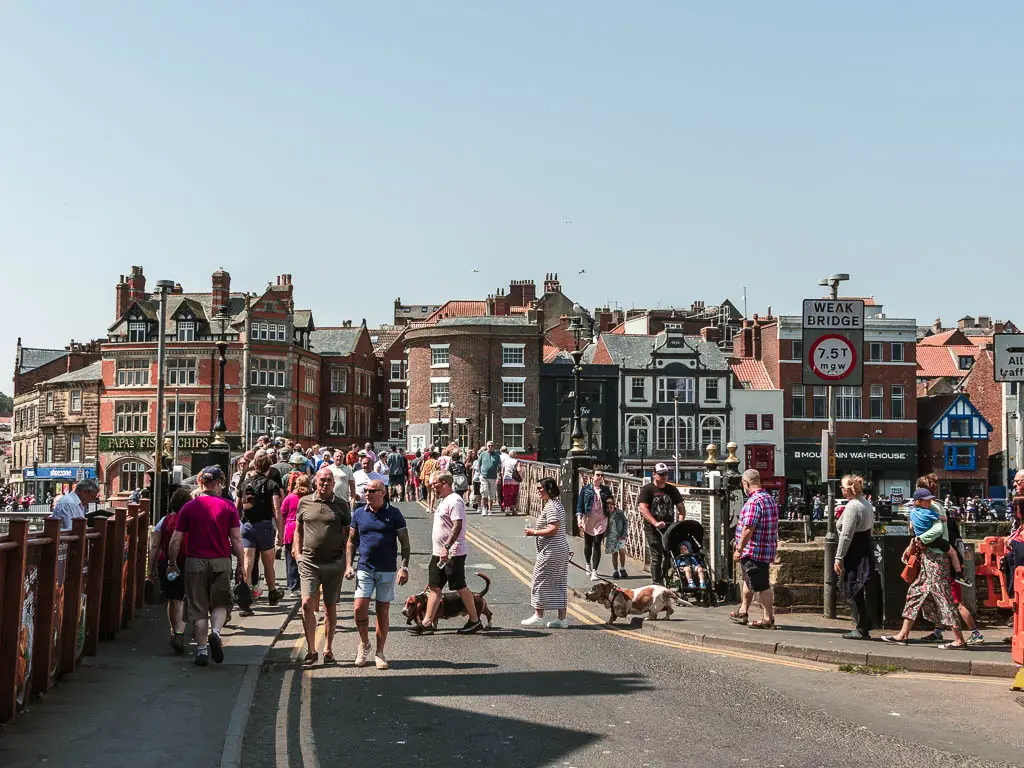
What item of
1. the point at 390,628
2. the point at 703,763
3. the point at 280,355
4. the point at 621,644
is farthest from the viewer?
the point at 280,355

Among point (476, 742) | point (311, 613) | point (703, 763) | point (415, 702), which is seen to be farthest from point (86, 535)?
point (703, 763)

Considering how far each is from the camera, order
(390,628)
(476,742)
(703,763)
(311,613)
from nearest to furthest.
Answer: (703,763)
(476,742)
(311,613)
(390,628)

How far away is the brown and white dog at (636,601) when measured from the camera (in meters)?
14.2

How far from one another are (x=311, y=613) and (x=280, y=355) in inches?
2773

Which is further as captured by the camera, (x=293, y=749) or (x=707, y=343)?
(x=707, y=343)

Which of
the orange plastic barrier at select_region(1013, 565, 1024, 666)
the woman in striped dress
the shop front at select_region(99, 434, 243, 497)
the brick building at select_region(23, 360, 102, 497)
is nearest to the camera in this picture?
the orange plastic barrier at select_region(1013, 565, 1024, 666)

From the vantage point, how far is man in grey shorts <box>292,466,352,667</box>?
36.9 ft

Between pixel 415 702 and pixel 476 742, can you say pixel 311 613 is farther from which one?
pixel 476 742

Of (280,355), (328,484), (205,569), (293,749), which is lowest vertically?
(293,749)

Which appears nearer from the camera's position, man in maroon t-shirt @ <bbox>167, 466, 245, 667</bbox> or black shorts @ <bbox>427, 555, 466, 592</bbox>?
man in maroon t-shirt @ <bbox>167, 466, 245, 667</bbox>

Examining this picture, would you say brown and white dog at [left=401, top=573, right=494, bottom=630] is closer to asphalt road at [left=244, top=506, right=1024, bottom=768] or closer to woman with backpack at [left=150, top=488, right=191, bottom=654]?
asphalt road at [left=244, top=506, right=1024, bottom=768]

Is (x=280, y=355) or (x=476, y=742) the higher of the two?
(x=280, y=355)

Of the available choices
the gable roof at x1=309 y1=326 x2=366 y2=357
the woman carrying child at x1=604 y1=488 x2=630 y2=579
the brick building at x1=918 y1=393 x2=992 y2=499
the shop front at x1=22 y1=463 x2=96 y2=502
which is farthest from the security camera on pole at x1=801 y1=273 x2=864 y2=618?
the gable roof at x1=309 y1=326 x2=366 y2=357

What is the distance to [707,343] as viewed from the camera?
255 feet
